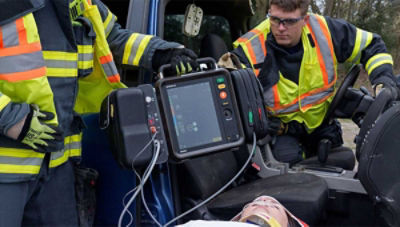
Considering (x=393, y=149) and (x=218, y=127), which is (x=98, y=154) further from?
(x=393, y=149)

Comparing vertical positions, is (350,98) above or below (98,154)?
above

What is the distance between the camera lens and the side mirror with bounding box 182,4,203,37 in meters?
2.70

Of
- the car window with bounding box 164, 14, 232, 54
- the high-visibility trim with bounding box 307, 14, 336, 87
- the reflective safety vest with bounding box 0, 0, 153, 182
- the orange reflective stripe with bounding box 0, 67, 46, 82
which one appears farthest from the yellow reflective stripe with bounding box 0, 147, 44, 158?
the high-visibility trim with bounding box 307, 14, 336, 87

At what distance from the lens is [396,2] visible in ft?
39.7

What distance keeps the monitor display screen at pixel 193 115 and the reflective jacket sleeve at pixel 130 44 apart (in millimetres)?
323

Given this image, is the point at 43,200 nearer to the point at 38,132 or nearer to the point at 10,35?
the point at 38,132

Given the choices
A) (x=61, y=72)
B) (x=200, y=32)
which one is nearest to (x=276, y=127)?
(x=200, y=32)

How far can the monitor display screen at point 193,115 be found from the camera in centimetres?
164

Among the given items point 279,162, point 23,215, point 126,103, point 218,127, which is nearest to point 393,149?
point 218,127

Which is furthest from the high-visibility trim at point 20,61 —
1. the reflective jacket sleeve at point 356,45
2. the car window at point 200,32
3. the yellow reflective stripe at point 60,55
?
the reflective jacket sleeve at point 356,45

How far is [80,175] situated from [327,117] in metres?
1.53

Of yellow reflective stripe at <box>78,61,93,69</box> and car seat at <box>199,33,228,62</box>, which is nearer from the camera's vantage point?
yellow reflective stripe at <box>78,61,93,69</box>

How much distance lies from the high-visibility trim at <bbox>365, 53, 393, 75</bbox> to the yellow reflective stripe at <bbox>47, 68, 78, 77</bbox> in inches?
71.6

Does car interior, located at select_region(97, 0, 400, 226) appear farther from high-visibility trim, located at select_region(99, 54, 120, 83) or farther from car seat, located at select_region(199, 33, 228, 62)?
high-visibility trim, located at select_region(99, 54, 120, 83)
